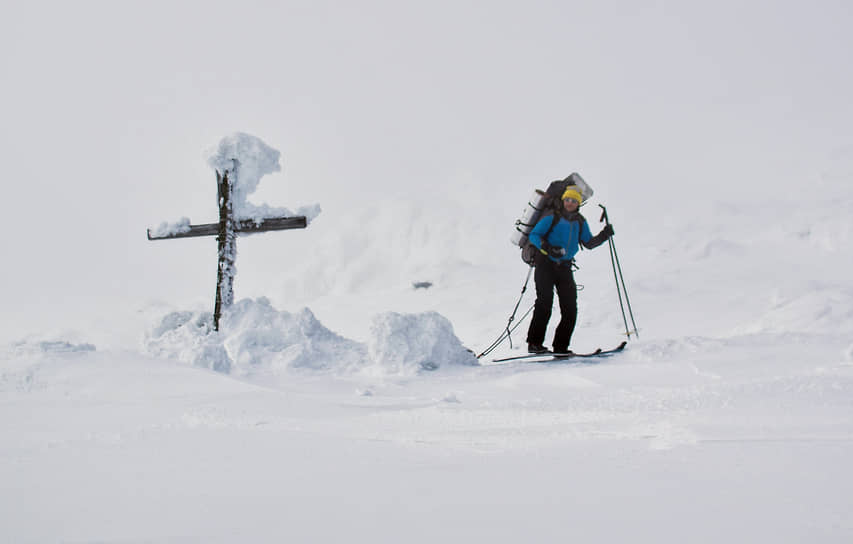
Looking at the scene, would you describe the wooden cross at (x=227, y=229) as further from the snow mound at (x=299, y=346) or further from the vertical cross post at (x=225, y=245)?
the snow mound at (x=299, y=346)

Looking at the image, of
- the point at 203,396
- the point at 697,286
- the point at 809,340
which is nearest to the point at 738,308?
the point at 697,286

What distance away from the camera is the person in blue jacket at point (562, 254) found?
287 inches

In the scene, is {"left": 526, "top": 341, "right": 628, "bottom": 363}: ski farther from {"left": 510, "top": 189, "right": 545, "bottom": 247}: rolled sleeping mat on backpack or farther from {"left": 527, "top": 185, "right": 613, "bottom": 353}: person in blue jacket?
{"left": 510, "top": 189, "right": 545, "bottom": 247}: rolled sleeping mat on backpack

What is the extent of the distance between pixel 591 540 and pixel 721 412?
212 centimetres

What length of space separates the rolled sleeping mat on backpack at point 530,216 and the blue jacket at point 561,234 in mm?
295

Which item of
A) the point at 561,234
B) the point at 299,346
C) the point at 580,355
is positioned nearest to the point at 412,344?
the point at 299,346

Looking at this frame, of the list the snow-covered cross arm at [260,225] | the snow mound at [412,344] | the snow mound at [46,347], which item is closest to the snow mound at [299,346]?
the snow mound at [412,344]

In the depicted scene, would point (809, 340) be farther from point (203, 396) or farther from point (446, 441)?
point (203, 396)

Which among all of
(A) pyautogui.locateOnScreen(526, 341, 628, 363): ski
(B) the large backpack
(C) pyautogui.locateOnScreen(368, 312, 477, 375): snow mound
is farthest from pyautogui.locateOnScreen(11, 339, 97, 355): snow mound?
(B) the large backpack

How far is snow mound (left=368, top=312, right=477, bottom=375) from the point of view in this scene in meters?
6.35

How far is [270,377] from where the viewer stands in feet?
19.3

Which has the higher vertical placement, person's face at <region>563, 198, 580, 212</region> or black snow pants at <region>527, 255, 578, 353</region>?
person's face at <region>563, 198, 580, 212</region>

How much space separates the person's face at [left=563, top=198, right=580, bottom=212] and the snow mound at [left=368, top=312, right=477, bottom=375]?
2.02m

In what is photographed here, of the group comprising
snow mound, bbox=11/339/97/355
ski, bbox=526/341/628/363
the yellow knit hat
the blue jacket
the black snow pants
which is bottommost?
ski, bbox=526/341/628/363
